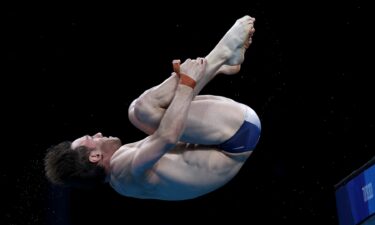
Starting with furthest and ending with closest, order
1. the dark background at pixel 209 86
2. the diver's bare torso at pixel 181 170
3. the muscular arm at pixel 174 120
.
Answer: the dark background at pixel 209 86, the diver's bare torso at pixel 181 170, the muscular arm at pixel 174 120

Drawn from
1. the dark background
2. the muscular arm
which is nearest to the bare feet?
the muscular arm

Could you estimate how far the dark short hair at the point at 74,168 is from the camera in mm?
2557

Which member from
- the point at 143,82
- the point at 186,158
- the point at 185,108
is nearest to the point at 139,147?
the point at 186,158

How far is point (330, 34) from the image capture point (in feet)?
12.9

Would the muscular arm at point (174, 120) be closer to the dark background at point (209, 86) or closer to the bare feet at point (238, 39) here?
the bare feet at point (238, 39)

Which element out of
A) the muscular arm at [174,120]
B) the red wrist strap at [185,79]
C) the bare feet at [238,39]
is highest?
the bare feet at [238,39]

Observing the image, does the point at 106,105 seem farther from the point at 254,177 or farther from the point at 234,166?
the point at 234,166

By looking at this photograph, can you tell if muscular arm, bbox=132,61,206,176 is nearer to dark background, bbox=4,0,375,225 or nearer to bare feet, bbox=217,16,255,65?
bare feet, bbox=217,16,255,65

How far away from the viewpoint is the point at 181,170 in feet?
8.13

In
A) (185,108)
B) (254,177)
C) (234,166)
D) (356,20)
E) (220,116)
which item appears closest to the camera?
(185,108)

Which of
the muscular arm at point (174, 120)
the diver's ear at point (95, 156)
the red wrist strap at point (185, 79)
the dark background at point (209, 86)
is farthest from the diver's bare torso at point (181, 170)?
the dark background at point (209, 86)

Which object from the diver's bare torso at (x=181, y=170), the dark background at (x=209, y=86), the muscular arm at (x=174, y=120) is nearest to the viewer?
the muscular arm at (x=174, y=120)

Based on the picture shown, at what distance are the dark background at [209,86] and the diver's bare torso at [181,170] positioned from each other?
157 centimetres

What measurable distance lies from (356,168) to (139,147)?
2.02 meters
